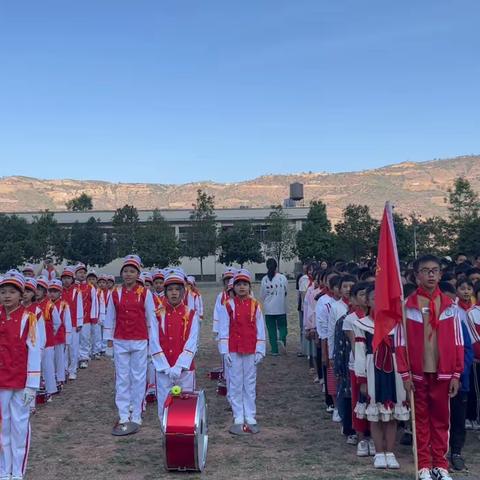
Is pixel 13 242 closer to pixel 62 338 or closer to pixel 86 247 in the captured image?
pixel 86 247

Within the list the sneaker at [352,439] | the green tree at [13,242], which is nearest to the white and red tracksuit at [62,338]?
the sneaker at [352,439]

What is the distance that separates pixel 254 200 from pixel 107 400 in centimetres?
16042

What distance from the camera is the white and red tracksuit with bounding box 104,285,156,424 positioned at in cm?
812

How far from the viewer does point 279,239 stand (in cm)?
5800

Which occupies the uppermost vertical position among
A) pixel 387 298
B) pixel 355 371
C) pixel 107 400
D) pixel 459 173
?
pixel 459 173

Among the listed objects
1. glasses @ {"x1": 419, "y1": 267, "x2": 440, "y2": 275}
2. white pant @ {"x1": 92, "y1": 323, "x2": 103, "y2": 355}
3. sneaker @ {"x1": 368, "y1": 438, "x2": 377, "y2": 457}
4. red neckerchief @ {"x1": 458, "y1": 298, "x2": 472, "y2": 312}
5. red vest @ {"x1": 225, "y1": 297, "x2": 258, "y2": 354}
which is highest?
glasses @ {"x1": 419, "y1": 267, "x2": 440, "y2": 275}

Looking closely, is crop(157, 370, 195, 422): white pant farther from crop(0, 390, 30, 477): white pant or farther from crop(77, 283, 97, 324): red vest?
crop(77, 283, 97, 324): red vest

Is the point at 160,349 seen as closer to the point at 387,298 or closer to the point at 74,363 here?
the point at 387,298

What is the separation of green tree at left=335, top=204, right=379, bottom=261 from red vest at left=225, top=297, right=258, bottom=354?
39687 millimetres

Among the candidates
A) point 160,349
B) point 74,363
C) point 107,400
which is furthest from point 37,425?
point 74,363

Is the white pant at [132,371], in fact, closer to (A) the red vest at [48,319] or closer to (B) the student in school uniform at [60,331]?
(A) the red vest at [48,319]

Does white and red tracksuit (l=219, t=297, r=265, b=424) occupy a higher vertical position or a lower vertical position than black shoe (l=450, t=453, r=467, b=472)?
higher

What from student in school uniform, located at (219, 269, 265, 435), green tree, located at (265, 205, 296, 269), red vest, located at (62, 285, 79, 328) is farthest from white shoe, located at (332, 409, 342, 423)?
green tree, located at (265, 205, 296, 269)

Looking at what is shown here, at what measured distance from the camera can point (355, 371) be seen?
6.24 metres
